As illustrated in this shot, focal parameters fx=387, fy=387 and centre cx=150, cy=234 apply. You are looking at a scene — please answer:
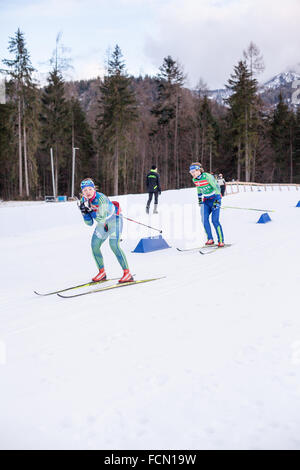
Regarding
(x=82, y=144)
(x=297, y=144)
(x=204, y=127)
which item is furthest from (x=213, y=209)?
(x=297, y=144)

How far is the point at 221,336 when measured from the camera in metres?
3.83

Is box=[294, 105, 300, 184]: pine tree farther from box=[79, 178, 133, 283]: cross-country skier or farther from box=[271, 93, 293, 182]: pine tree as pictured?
box=[79, 178, 133, 283]: cross-country skier

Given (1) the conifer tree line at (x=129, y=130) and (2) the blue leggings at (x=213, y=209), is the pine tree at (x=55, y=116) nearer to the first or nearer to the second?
(1) the conifer tree line at (x=129, y=130)

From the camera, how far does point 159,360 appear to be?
3.38m

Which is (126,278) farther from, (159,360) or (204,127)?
(204,127)

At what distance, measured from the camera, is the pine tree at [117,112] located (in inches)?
1374

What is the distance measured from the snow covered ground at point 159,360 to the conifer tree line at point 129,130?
26543 millimetres

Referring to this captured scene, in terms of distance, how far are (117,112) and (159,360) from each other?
33.8 m

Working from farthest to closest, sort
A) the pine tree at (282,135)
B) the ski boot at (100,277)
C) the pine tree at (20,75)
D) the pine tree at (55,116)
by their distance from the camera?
the pine tree at (282,135) < the pine tree at (55,116) < the pine tree at (20,75) < the ski boot at (100,277)

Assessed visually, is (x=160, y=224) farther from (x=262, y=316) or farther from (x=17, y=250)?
(x=262, y=316)

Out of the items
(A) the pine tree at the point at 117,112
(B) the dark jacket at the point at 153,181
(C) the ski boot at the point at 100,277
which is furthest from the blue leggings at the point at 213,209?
(A) the pine tree at the point at 117,112

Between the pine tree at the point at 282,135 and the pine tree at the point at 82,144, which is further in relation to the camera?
the pine tree at the point at 282,135

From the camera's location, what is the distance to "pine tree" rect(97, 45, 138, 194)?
115ft
